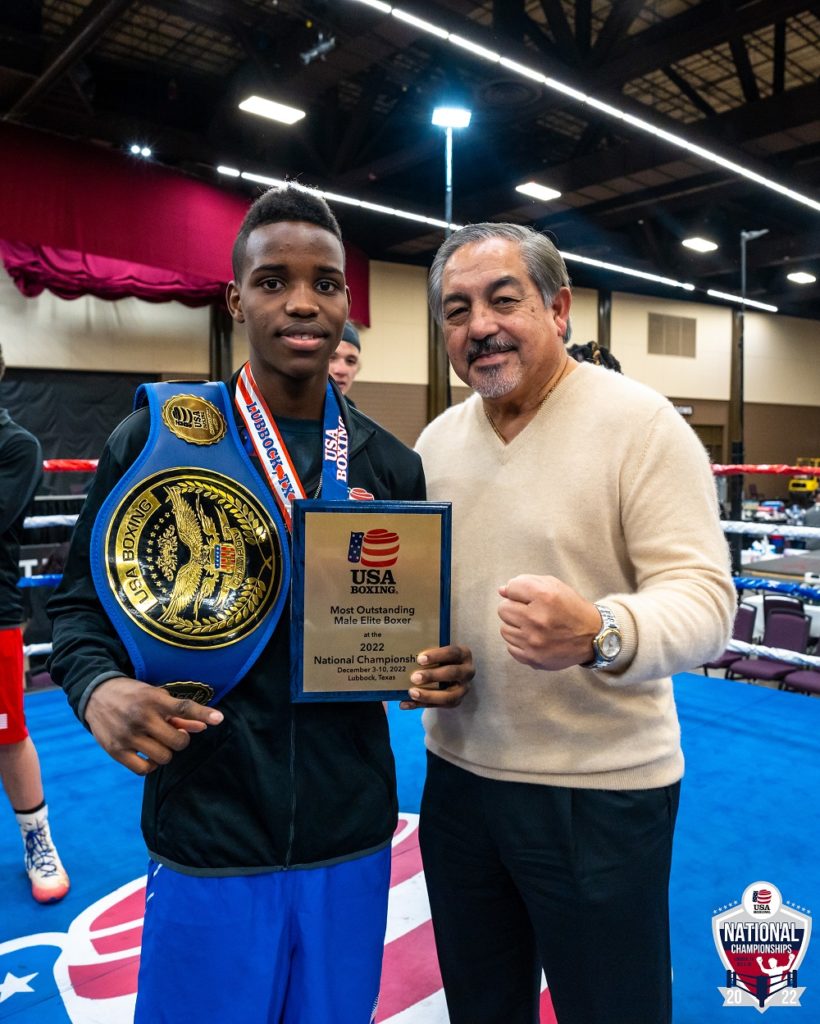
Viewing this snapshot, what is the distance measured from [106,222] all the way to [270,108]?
179cm

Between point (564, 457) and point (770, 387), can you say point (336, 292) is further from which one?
point (770, 387)

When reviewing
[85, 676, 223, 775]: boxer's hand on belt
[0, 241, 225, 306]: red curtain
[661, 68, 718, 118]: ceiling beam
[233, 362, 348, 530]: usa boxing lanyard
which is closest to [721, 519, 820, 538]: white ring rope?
[233, 362, 348, 530]: usa boxing lanyard

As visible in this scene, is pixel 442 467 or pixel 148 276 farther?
pixel 148 276

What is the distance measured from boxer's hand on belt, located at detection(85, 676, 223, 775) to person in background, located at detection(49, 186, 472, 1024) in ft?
0.07

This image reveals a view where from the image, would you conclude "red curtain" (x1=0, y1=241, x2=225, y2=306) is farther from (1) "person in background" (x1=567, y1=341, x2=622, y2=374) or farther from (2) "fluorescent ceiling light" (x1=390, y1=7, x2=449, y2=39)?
(1) "person in background" (x1=567, y1=341, x2=622, y2=374)

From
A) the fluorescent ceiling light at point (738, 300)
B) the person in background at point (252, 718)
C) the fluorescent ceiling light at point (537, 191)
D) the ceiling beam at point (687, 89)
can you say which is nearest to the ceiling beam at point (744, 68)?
the ceiling beam at point (687, 89)

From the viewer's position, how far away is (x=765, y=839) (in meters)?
2.10

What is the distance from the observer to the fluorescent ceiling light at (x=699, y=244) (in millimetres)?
11297

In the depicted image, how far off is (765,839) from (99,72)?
319 inches

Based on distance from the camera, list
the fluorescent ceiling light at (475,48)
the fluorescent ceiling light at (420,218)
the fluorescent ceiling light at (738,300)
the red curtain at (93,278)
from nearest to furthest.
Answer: the fluorescent ceiling light at (475,48), the red curtain at (93,278), the fluorescent ceiling light at (420,218), the fluorescent ceiling light at (738,300)

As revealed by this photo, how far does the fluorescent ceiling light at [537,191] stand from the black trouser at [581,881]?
8.85 m

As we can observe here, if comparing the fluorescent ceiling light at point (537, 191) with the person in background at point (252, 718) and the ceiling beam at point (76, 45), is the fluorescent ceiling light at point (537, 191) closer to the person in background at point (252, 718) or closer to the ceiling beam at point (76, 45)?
the ceiling beam at point (76, 45)

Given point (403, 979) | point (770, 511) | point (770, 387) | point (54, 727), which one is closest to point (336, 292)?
point (403, 979)

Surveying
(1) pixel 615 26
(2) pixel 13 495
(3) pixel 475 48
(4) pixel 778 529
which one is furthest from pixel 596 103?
(2) pixel 13 495
